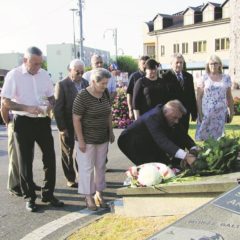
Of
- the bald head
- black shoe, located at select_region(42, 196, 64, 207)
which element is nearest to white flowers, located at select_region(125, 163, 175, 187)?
black shoe, located at select_region(42, 196, 64, 207)

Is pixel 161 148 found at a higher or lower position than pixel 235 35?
lower

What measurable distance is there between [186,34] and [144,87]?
176 ft

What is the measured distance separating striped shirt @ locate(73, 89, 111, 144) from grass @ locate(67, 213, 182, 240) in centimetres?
93

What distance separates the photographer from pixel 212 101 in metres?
7.07

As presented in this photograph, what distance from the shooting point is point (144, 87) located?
656 cm

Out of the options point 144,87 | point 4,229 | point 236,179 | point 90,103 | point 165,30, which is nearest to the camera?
point 236,179

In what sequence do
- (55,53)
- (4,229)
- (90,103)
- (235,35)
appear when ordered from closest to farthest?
(4,229) < (90,103) < (235,35) < (55,53)

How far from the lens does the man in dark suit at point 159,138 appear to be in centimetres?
505

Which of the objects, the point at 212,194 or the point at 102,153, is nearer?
the point at 212,194

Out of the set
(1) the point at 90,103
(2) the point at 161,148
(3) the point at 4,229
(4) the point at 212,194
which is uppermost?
(1) the point at 90,103

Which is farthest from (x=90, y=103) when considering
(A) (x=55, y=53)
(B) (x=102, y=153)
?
(A) (x=55, y=53)

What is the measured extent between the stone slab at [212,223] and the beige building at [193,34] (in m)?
48.5

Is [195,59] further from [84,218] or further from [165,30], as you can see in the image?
[84,218]

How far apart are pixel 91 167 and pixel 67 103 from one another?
45.0 inches
